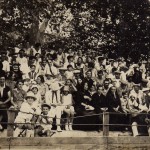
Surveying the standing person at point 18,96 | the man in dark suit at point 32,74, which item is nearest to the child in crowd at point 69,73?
the man in dark suit at point 32,74

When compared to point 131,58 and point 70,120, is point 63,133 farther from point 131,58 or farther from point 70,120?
point 131,58

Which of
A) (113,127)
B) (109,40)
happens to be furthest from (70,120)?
(109,40)

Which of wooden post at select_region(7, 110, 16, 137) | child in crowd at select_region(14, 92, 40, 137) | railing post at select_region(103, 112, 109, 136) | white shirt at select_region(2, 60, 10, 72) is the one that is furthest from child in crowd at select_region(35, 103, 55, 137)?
white shirt at select_region(2, 60, 10, 72)

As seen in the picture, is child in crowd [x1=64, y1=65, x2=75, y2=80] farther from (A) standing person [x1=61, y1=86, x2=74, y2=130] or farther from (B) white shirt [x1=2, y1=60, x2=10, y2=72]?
(B) white shirt [x1=2, y1=60, x2=10, y2=72]

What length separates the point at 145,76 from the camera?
1627 cm

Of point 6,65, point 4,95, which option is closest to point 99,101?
point 4,95

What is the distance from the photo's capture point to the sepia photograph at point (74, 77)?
38.6 ft

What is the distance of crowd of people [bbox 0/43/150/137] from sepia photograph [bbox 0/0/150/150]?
23 millimetres

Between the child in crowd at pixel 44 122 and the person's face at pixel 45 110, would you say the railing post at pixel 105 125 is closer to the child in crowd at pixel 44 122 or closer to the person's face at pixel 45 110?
the child in crowd at pixel 44 122

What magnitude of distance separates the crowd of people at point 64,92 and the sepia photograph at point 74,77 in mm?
23

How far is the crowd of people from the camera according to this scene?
12023 mm

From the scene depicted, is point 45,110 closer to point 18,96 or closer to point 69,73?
point 18,96

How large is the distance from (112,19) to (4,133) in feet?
34.9

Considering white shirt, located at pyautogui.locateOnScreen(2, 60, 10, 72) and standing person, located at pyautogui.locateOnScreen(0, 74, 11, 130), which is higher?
white shirt, located at pyautogui.locateOnScreen(2, 60, 10, 72)
